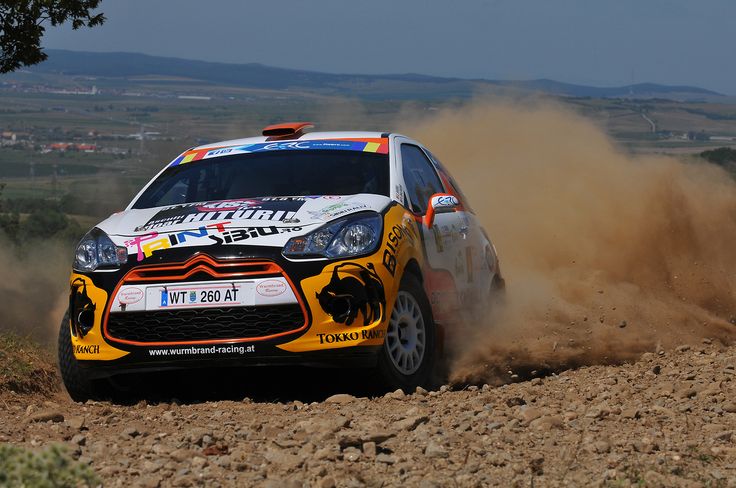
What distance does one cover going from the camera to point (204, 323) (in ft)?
22.8

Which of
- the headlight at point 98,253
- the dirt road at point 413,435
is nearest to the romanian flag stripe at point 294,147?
the headlight at point 98,253

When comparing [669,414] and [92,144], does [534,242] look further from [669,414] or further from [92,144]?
[92,144]

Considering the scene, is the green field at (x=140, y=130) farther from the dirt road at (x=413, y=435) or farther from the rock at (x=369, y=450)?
the rock at (x=369, y=450)

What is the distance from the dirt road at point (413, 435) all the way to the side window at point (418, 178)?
1286 millimetres

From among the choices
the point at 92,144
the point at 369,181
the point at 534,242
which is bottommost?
the point at 92,144

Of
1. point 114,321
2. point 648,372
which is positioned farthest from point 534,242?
point 114,321

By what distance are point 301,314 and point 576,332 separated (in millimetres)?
3644

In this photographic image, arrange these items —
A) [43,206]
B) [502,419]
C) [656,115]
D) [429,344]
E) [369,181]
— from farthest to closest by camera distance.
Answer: [656,115], [43,206], [369,181], [429,344], [502,419]

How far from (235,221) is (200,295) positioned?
0.47 metres

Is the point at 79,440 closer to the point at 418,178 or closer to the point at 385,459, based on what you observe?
the point at 385,459

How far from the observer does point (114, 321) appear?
708cm

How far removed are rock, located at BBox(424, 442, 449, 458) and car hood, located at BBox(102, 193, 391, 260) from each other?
1760 mm

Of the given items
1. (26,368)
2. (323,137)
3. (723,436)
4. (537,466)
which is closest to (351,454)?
(537,466)

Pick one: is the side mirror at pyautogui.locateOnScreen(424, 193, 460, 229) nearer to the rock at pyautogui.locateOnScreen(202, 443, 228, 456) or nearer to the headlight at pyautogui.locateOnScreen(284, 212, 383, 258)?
the headlight at pyautogui.locateOnScreen(284, 212, 383, 258)
